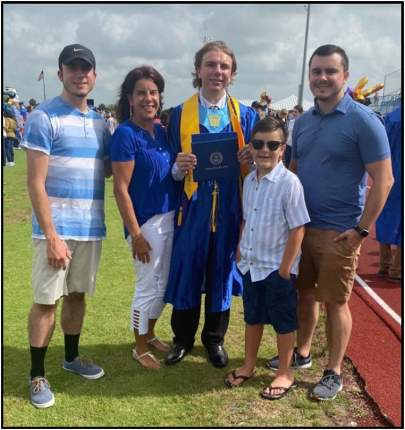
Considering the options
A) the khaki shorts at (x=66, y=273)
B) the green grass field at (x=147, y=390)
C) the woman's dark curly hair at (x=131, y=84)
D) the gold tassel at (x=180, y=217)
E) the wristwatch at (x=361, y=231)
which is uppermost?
the woman's dark curly hair at (x=131, y=84)

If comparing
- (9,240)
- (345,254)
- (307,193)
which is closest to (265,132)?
A: (307,193)

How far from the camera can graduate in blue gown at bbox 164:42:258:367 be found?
10.3 feet

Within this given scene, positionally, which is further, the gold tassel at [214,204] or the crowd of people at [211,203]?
the gold tassel at [214,204]

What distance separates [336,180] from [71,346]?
2.23 m

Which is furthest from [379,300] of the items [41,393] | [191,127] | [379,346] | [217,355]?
[41,393]

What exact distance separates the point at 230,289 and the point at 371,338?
1.43m

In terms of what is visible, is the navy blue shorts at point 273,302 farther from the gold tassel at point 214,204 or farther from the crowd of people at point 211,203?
the gold tassel at point 214,204

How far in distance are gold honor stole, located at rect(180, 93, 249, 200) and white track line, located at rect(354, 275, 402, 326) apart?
7.88ft

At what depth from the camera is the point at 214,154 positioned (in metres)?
3.08

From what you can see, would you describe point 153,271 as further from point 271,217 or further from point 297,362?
point 297,362

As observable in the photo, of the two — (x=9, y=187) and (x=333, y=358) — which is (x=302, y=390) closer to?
(x=333, y=358)

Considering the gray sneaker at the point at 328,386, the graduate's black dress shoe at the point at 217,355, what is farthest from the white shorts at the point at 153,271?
the gray sneaker at the point at 328,386

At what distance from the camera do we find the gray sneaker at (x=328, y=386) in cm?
299

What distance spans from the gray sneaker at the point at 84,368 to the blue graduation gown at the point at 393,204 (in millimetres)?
3784
